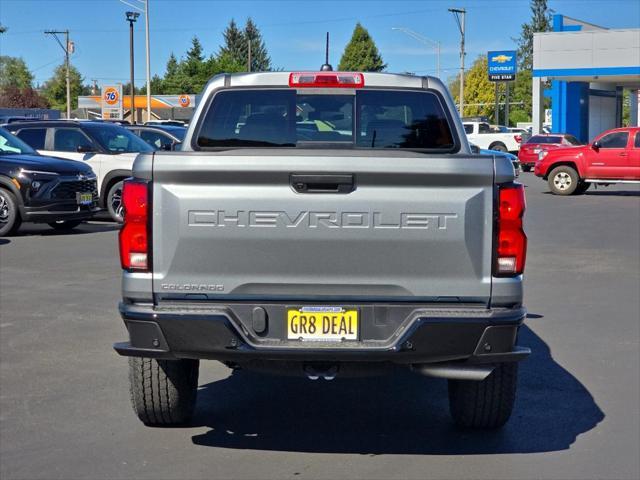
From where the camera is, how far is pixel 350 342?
4.90m

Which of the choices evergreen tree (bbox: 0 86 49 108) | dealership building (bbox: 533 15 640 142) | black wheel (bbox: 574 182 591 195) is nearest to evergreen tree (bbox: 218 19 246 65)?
evergreen tree (bbox: 0 86 49 108)

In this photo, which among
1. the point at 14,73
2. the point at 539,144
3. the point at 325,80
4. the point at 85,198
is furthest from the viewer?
the point at 14,73

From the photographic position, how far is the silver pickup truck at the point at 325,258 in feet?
15.8

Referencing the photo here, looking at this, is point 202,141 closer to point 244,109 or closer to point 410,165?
point 244,109

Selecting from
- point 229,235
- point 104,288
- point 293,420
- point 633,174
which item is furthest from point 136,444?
point 633,174

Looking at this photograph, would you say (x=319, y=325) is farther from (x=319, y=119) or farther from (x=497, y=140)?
(x=497, y=140)

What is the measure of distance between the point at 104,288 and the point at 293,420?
557 centimetres

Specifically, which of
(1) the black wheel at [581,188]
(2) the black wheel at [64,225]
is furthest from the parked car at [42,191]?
(1) the black wheel at [581,188]

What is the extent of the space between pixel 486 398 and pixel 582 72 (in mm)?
46502

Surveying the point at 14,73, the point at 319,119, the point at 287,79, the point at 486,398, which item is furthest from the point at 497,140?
the point at 14,73

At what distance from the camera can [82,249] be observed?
14.9 metres

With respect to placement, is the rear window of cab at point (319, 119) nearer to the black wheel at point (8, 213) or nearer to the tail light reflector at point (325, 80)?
the tail light reflector at point (325, 80)

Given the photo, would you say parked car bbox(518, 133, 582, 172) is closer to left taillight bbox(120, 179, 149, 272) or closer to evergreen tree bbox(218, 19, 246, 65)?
left taillight bbox(120, 179, 149, 272)

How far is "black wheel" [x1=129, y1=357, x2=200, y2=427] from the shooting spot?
18.2 ft
